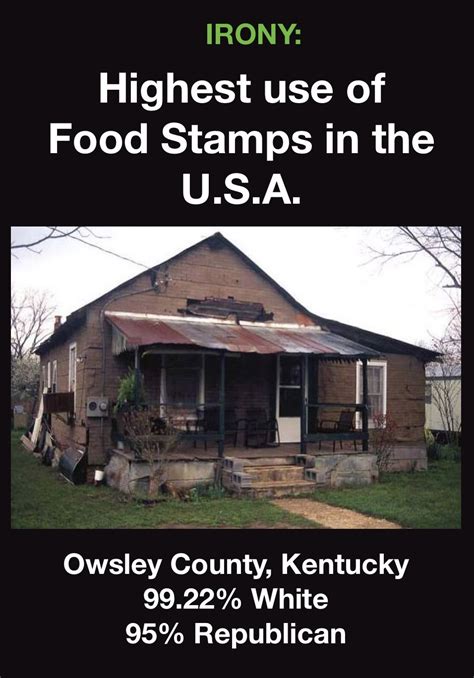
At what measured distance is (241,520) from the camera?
9078mm

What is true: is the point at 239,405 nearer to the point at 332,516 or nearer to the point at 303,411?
the point at 303,411

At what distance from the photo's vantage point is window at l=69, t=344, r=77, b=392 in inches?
603

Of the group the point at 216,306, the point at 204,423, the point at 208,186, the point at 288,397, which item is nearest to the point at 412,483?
the point at 288,397

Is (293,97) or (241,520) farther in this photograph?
(241,520)

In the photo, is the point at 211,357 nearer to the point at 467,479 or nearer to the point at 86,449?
the point at 86,449

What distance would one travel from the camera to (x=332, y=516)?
31.3ft

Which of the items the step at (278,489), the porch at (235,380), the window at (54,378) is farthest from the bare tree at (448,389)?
the window at (54,378)

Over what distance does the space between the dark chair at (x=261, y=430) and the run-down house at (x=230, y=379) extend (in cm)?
4

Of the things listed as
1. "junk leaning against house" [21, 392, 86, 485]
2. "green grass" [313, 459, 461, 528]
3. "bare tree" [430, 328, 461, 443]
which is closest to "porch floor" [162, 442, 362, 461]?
"green grass" [313, 459, 461, 528]

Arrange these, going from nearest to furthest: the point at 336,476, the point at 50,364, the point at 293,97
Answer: the point at 293,97
the point at 336,476
the point at 50,364

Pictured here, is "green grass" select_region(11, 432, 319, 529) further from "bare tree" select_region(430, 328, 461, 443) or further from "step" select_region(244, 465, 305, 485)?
"bare tree" select_region(430, 328, 461, 443)

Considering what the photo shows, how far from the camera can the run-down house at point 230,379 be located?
1180 centimetres

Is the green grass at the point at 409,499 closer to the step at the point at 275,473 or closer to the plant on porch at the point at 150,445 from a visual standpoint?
the step at the point at 275,473

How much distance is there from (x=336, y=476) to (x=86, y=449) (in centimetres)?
553
